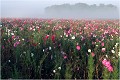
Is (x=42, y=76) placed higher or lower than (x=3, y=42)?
lower

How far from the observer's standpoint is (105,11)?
63688 mm

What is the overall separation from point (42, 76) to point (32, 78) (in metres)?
0.23

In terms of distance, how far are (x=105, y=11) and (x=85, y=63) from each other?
59578mm

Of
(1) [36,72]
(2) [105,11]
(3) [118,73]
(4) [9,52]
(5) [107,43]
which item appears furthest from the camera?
(2) [105,11]

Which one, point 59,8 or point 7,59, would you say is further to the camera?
point 59,8

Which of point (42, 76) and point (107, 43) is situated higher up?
point (107, 43)

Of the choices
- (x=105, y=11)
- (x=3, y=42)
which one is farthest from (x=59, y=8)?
(x=3, y=42)

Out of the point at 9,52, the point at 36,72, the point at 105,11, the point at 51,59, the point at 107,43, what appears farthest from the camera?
the point at 105,11

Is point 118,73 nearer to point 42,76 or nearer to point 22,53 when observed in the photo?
point 42,76

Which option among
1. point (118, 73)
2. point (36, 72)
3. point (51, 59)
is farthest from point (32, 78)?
point (118, 73)

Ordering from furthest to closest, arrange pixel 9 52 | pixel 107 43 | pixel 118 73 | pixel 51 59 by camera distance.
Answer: pixel 107 43
pixel 9 52
pixel 51 59
pixel 118 73

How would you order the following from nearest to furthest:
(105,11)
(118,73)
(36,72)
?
(118,73) < (36,72) < (105,11)

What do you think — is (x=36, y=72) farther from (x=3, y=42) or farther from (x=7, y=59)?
(x=3, y=42)

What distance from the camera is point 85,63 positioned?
5.06 meters
